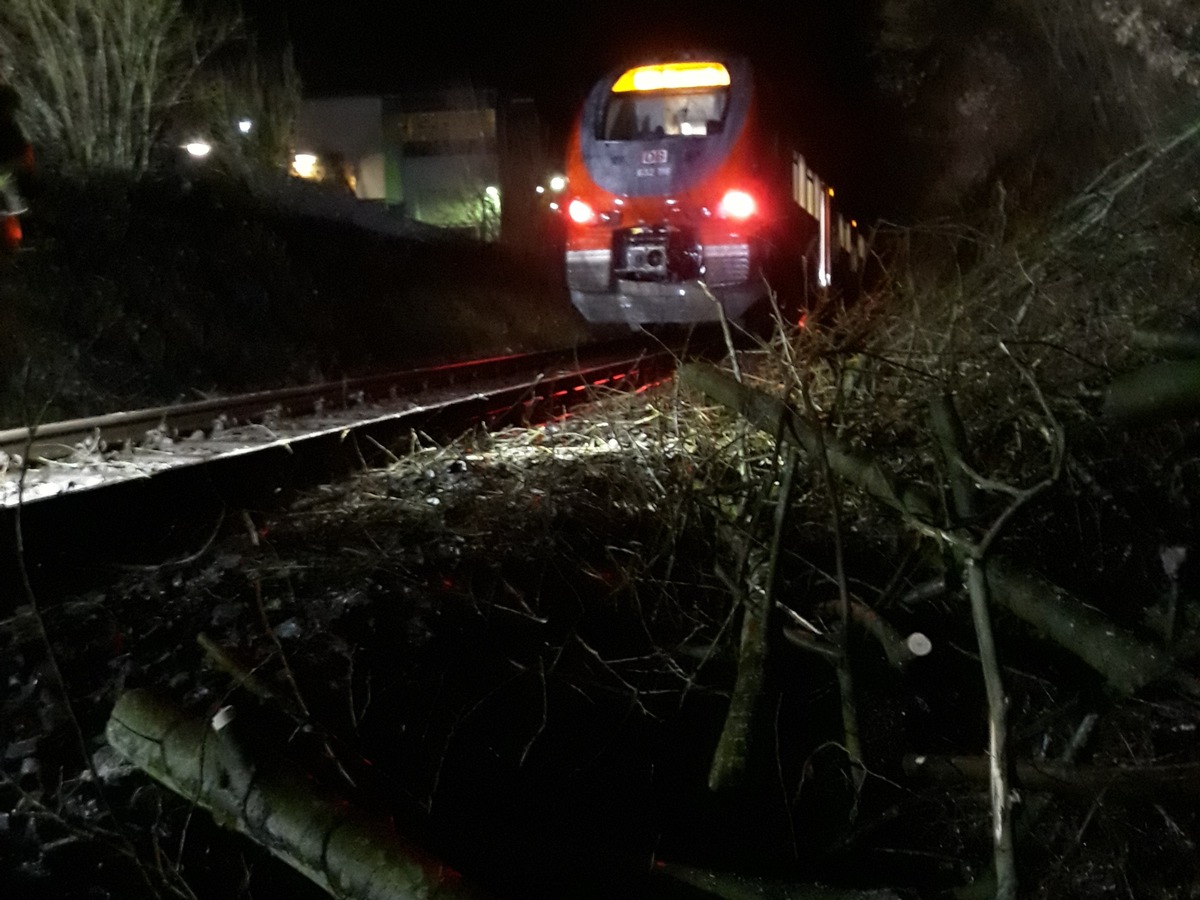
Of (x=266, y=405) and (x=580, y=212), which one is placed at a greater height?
(x=580, y=212)

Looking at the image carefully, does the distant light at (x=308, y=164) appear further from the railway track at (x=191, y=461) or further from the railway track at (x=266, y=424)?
the railway track at (x=191, y=461)

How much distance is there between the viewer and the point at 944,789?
131 inches

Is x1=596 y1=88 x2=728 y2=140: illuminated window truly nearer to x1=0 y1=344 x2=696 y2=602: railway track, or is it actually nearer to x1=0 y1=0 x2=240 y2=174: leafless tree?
x1=0 y1=344 x2=696 y2=602: railway track

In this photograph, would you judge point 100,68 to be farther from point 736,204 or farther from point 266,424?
point 736,204

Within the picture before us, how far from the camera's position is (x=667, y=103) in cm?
1030

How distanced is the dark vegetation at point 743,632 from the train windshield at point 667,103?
4.86 m

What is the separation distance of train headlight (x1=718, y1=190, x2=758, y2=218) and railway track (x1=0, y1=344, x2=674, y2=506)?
1601 millimetres

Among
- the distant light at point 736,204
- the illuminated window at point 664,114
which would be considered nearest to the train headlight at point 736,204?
the distant light at point 736,204

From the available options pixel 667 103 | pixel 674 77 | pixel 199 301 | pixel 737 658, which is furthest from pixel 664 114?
pixel 737 658

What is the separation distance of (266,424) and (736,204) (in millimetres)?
4929

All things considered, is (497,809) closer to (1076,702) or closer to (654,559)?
(654,559)

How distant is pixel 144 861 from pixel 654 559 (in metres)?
2.14

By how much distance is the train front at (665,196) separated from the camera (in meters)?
9.85

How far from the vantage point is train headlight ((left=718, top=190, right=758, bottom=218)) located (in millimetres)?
9805
